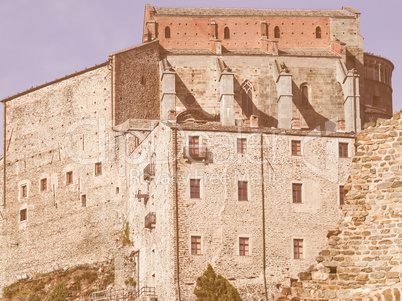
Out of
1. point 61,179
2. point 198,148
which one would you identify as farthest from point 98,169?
point 198,148

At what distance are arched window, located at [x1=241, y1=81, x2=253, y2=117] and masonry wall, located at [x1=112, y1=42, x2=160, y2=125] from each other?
540 centimetres

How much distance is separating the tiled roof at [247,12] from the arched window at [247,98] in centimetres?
733

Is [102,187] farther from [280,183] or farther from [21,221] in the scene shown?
[280,183]

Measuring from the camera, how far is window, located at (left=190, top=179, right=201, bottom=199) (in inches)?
1907

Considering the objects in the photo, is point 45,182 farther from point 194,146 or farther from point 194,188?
point 194,188

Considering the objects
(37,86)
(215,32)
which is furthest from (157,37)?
(37,86)

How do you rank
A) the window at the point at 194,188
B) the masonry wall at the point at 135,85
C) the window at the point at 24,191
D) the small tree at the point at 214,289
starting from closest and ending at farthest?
the small tree at the point at 214,289 → the window at the point at 194,188 → the masonry wall at the point at 135,85 → the window at the point at 24,191

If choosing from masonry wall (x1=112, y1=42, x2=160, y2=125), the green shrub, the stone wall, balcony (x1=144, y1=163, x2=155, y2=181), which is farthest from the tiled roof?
the stone wall

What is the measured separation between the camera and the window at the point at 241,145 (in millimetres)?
50219

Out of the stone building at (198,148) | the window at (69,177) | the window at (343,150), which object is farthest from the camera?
the window at (69,177)

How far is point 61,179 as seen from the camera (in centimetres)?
6141

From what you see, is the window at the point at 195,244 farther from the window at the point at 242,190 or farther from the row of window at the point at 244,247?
the window at the point at 242,190

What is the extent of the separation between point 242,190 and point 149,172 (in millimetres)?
5022

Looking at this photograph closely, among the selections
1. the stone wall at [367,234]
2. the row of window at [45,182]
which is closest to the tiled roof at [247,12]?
the row of window at [45,182]
